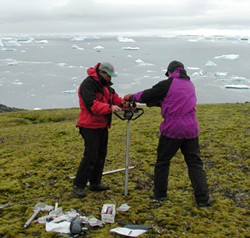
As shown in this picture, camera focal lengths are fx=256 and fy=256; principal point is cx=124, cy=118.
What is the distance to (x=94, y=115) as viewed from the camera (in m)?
4.83

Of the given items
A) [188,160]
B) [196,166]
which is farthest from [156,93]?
[196,166]

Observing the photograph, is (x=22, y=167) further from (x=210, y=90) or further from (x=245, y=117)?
(x=210, y=90)

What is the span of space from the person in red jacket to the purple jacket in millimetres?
834

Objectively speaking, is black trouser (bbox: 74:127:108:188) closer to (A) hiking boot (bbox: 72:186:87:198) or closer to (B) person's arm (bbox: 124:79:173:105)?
(A) hiking boot (bbox: 72:186:87:198)

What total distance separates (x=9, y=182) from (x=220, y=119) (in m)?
10.5

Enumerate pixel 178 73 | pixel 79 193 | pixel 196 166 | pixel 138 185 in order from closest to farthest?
pixel 178 73 < pixel 196 166 < pixel 79 193 < pixel 138 185

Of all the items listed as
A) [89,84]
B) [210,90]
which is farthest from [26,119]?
[210,90]

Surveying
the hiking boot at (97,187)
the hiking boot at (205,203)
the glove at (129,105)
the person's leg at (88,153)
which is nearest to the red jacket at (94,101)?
the person's leg at (88,153)

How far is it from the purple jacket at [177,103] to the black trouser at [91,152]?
48.5 inches

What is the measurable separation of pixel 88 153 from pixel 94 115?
0.76 meters

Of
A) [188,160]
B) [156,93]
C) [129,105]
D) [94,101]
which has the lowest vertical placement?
[188,160]

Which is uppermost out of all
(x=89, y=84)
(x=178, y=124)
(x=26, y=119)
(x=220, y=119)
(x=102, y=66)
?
(x=102, y=66)

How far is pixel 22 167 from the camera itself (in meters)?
6.97

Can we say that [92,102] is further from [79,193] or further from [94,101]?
[79,193]
